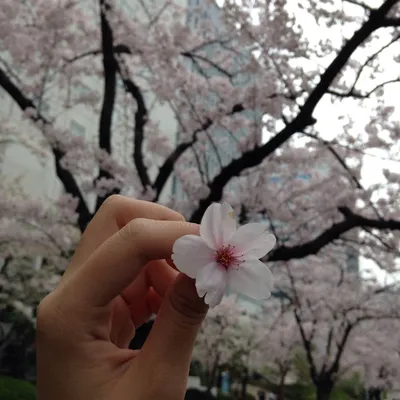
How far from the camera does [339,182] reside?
805 centimetres

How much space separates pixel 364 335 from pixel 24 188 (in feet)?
39.9

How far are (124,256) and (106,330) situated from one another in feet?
0.80

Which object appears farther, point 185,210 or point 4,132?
point 4,132

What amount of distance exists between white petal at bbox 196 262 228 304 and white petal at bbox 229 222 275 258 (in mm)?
70

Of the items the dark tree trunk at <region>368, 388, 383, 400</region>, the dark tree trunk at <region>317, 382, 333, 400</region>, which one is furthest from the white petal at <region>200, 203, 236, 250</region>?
the dark tree trunk at <region>368, 388, 383, 400</region>

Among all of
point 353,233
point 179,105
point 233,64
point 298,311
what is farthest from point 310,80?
point 298,311

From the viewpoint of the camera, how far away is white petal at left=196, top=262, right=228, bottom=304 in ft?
3.18

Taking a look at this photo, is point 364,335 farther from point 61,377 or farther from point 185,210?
point 61,377

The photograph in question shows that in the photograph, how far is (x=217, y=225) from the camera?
1.02 meters

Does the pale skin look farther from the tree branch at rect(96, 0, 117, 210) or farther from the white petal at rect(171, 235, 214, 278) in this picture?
the tree branch at rect(96, 0, 117, 210)

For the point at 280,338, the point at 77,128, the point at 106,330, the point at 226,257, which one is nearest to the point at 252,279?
the point at 226,257

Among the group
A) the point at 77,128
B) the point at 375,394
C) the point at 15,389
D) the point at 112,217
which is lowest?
the point at 15,389

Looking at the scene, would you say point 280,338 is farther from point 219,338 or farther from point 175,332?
point 175,332

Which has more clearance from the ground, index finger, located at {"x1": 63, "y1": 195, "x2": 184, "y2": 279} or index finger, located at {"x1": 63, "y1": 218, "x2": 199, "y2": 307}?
index finger, located at {"x1": 63, "y1": 195, "x2": 184, "y2": 279}
